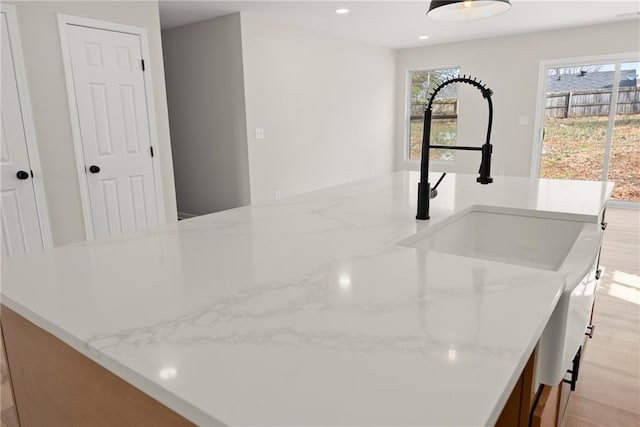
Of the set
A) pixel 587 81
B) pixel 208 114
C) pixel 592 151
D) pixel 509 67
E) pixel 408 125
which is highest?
pixel 509 67

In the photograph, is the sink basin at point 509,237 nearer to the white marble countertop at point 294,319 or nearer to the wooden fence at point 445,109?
the white marble countertop at point 294,319

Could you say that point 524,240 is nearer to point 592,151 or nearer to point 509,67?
point 592,151

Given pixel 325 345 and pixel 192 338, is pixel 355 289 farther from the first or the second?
pixel 192 338

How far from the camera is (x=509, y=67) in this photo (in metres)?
6.15

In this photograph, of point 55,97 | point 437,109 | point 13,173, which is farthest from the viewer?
point 437,109

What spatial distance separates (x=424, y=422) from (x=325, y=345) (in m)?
0.20

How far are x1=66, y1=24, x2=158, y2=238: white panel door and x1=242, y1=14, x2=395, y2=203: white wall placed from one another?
1.36m

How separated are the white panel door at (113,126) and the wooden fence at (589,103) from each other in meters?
5.44

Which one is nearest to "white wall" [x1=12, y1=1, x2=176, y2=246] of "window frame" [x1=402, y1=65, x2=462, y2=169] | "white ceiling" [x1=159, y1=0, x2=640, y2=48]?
"white ceiling" [x1=159, y1=0, x2=640, y2=48]

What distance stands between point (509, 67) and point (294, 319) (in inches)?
257

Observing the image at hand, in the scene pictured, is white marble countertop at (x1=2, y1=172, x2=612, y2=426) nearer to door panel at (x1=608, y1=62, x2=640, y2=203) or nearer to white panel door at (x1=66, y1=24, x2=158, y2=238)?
white panel door at (x1=66, y1=24, x2=158, y2=238)

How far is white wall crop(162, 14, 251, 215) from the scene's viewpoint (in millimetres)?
4789

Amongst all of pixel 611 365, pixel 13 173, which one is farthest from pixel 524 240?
pixel 13 173

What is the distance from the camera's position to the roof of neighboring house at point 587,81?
217 inches
